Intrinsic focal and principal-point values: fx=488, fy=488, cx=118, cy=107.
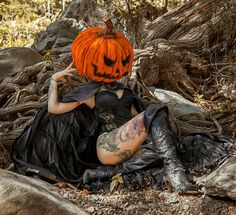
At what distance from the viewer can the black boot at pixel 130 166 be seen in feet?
10.2

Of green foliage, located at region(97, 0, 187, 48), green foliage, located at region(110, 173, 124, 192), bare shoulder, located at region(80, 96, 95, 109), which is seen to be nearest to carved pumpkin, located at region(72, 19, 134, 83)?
bare shoulder, located at region(80, 96, 95, 109)

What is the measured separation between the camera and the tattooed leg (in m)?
3.04

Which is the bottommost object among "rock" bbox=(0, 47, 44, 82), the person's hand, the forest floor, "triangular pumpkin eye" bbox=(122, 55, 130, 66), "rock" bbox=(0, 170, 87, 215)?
the forest floor

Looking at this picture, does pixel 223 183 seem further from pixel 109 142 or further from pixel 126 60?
pixel 126 60

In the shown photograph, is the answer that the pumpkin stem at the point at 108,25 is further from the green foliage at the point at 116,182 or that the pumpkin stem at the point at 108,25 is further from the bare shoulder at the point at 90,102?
the green foliage at the point at 116,182

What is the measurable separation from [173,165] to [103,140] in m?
0.61

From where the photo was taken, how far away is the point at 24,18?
1108 centimetres

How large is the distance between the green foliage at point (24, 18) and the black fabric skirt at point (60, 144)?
21.6ft

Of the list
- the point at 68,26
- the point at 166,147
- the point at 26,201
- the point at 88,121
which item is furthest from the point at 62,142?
the point at 68,26

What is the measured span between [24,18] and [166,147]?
883 cm

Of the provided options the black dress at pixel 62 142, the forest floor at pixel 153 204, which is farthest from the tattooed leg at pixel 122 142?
the forest floor at pixel 153 204

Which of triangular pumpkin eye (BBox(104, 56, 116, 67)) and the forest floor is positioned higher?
triangular pumpkin eye (BBox(104, 56, 116, 67))

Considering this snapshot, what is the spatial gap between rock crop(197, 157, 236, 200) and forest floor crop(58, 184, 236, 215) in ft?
0.20

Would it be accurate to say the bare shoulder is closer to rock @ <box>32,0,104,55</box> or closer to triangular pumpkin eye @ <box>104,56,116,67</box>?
triangular pumpkin eye @ <box>104,56,116,67</box>
